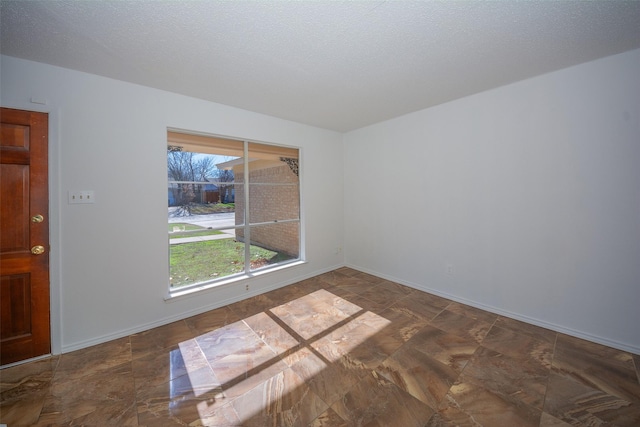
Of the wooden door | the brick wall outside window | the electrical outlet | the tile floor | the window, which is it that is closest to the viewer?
the tile floor

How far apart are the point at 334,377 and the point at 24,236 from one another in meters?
3.03

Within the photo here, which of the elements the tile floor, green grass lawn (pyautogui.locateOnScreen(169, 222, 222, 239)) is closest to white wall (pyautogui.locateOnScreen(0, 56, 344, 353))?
green grass lawn (pyautogui.locateOnScreen(169, 222, 222, 239))

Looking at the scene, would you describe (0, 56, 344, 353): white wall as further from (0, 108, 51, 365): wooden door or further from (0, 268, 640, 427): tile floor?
(0, 268, 640, 427): tile floor

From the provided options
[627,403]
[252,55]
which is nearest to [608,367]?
[627,403]

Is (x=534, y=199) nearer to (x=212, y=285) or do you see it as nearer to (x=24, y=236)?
(x=212, y=285)

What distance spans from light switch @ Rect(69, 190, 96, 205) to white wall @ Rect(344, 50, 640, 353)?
3876 mm

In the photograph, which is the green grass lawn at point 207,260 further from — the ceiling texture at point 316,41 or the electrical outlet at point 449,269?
the electrical outlet at point 449,269

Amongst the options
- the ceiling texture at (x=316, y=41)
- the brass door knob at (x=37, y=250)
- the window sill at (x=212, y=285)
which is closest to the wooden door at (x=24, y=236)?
the brass door knob at (x=37, y=250)

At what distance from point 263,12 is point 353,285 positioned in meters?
3.54

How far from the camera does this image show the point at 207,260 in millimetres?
3305

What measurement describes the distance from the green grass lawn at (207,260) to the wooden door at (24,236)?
1084mm

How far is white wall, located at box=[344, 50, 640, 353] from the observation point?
221 centimetres

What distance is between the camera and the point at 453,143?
3240 millimetres

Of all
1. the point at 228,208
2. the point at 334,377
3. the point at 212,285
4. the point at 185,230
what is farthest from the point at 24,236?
the point at 334,377
